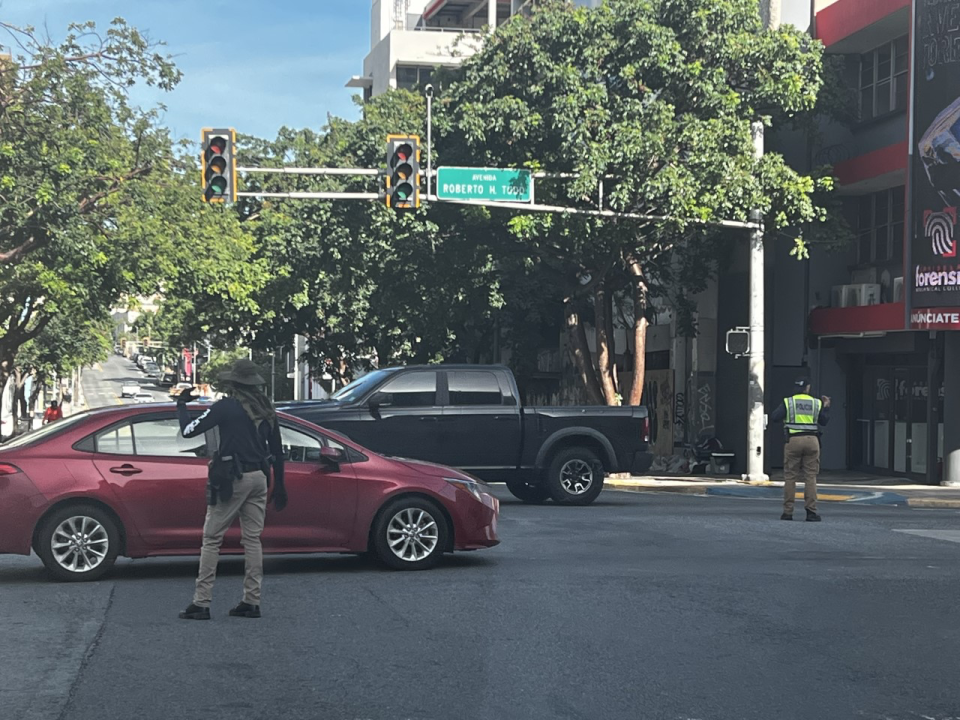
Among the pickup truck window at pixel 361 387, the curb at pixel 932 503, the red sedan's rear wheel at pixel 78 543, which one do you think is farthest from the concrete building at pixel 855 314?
the red sedan's rear wheel at pixel 78 543

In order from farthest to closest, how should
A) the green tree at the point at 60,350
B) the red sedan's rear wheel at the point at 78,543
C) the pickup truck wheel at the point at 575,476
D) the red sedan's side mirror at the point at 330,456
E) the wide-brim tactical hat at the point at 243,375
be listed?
the green tree at the point at 60,350 → the pickup truck wheel at the point at 575,476 → the red sedan's side mirror at the point at 330,456 → the red sedan's rear wheel at the point at 78,543 → the wide-brim tactical hat at the point at 243,375

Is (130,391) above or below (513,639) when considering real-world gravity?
above

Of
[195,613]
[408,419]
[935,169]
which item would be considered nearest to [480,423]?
[408,419]

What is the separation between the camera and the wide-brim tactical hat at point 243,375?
959cm

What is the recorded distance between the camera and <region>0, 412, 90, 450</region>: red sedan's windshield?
11219 mm

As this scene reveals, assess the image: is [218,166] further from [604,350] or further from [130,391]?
[130,391]

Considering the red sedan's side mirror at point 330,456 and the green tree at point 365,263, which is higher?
the green tree at point 365,263

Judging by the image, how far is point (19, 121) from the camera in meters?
31.1

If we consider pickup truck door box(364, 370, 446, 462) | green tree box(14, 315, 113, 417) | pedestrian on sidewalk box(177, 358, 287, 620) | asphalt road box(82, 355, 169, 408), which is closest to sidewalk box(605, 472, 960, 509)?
pickup truck door box(364, 370, 446, 462)

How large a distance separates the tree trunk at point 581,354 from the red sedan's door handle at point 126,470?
2077 centimetres

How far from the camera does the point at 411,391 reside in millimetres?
19281

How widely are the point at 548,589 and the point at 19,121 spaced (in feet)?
78.5

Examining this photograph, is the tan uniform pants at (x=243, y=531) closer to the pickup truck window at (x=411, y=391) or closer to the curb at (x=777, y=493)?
the pickup truck window at (x=411, y=391)

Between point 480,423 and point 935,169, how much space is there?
11.8 m
